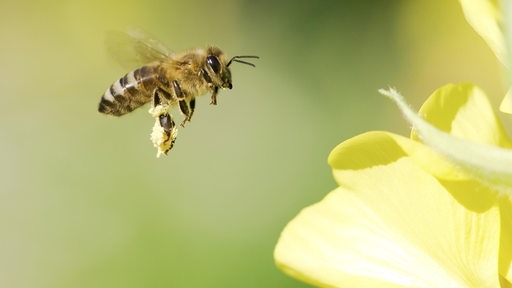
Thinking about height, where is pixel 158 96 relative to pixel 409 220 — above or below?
above

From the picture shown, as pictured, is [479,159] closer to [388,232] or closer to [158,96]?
[388,232]

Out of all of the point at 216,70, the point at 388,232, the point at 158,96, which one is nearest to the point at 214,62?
the point at 216,70

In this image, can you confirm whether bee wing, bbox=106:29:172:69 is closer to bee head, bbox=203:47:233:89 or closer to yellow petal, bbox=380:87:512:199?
bee head, bbox=203:47:233:89

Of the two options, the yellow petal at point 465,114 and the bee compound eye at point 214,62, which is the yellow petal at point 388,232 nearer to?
the yellow petal at point 465,114

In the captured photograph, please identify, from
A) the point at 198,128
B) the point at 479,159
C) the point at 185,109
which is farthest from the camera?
the point at 198,128

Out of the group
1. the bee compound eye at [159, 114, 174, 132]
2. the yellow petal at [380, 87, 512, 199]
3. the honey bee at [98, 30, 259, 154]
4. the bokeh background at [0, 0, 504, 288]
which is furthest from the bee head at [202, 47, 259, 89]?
the bokeh background at [0, 0, 504, 288]

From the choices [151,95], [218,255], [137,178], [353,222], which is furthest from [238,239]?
[353,222]
